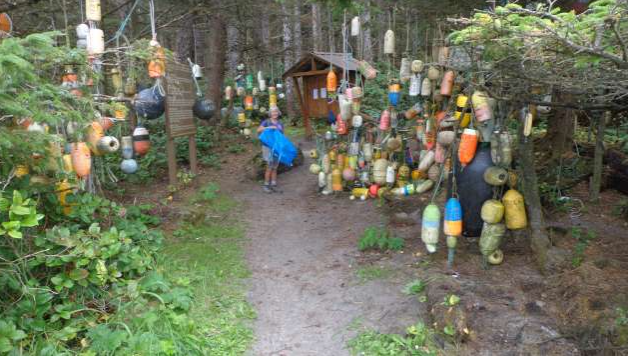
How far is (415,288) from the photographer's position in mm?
4426

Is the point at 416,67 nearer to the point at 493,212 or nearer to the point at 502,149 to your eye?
the point at 502,149

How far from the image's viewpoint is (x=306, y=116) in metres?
11.9

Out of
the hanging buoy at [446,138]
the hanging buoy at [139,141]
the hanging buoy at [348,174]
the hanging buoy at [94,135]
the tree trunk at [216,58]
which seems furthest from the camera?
the tree trunk at [216,58]

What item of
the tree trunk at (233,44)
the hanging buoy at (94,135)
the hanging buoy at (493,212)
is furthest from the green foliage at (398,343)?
the tree trunk at (233,44)

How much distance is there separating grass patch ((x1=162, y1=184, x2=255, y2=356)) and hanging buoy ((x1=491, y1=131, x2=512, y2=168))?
272 cm

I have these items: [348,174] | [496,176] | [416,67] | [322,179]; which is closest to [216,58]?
[322,179]

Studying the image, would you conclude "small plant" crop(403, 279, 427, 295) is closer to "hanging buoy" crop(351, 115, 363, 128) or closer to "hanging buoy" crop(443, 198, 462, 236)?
"hanging buoy" crop(443, 198, 462, 236)

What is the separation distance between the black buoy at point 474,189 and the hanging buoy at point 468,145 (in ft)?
0.81

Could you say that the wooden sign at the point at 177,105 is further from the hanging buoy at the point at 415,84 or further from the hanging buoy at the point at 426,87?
the hanging buoy at the point at 426,87

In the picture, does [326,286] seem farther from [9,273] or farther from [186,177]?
[186,177]

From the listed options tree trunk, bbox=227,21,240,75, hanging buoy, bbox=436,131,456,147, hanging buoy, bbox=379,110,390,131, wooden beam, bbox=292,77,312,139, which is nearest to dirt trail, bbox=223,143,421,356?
hanging buoy, bbox=379,110,390,131

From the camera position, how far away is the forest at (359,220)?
3.03 m

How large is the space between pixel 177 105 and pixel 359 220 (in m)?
3.69

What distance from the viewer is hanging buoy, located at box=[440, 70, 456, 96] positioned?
5656 mm
